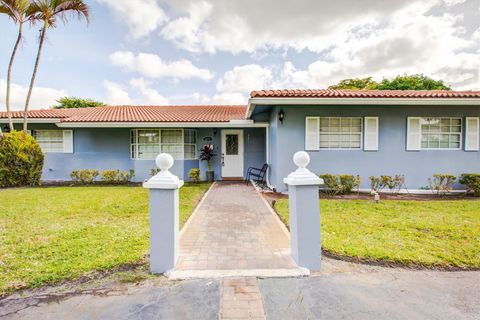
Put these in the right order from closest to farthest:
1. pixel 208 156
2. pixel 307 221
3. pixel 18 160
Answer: pixel 307 221
pixel 18 160
pixel 208 156

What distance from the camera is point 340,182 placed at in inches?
338

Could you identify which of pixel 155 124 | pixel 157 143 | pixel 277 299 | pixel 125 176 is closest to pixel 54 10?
pixel 155 124

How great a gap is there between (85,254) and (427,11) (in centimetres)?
1470

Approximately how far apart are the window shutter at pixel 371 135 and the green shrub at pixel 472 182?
322 centimetres

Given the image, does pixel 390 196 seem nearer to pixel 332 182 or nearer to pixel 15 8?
pixel 332 182

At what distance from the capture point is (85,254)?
3.64 m

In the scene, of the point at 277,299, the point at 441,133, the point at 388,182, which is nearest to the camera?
the point at 277,299

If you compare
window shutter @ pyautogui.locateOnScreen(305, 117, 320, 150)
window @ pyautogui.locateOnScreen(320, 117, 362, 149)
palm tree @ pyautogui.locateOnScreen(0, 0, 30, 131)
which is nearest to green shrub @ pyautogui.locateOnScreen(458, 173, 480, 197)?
window @ pyautogui.locateOnScreen(320, 117, 362, 149)

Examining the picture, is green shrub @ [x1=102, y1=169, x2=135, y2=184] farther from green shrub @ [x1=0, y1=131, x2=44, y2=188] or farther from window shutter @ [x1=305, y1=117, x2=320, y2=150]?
window shutter @ [x1=305, y1=117, x2=320, y2=150]

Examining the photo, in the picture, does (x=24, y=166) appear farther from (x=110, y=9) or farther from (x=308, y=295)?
(x=308, y=295)

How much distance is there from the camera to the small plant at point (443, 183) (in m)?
8.60

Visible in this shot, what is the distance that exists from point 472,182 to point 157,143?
43.0ft

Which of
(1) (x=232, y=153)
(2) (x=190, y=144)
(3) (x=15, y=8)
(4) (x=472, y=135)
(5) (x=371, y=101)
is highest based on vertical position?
(3) (x=15, y=8)

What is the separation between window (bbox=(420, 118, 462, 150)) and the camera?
30.1 feet
